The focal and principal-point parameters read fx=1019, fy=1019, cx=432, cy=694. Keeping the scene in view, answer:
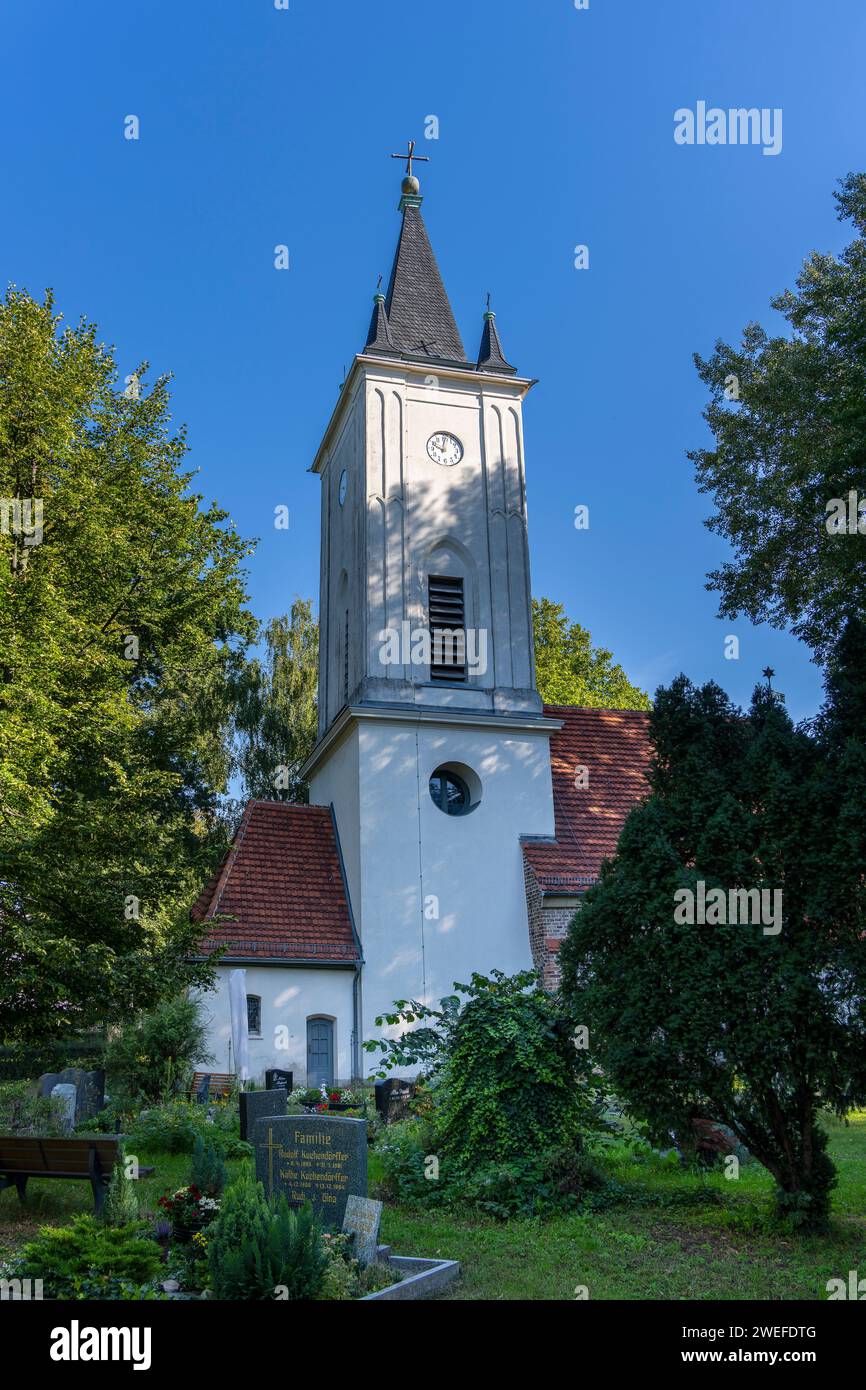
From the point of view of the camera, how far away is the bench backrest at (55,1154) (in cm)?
880

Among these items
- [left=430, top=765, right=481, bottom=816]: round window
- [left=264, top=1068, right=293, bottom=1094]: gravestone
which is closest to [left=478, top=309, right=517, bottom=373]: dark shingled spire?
[left=430, top=765, right=481, bottom=816]: round window

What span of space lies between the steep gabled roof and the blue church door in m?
14.3

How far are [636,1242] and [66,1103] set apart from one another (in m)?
8.81

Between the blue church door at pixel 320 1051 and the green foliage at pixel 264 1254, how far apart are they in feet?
39.1

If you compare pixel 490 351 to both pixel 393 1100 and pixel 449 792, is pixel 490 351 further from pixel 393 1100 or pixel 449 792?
pixel 393 1100

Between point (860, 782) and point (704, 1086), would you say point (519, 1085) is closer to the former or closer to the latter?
point (704, 1086)

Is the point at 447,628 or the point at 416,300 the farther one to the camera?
the point at 416,300

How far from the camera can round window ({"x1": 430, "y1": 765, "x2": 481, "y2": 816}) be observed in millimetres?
20203

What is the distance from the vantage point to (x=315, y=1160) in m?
8.27

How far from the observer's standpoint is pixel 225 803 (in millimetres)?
30266

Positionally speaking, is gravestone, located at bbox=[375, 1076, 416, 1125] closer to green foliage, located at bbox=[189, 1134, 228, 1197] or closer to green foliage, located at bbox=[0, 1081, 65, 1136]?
green foliage, located at bbox=[0, 1081, 65, 1136]

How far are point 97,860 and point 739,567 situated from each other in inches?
454

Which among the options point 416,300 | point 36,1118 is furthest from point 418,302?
point 36,1118
